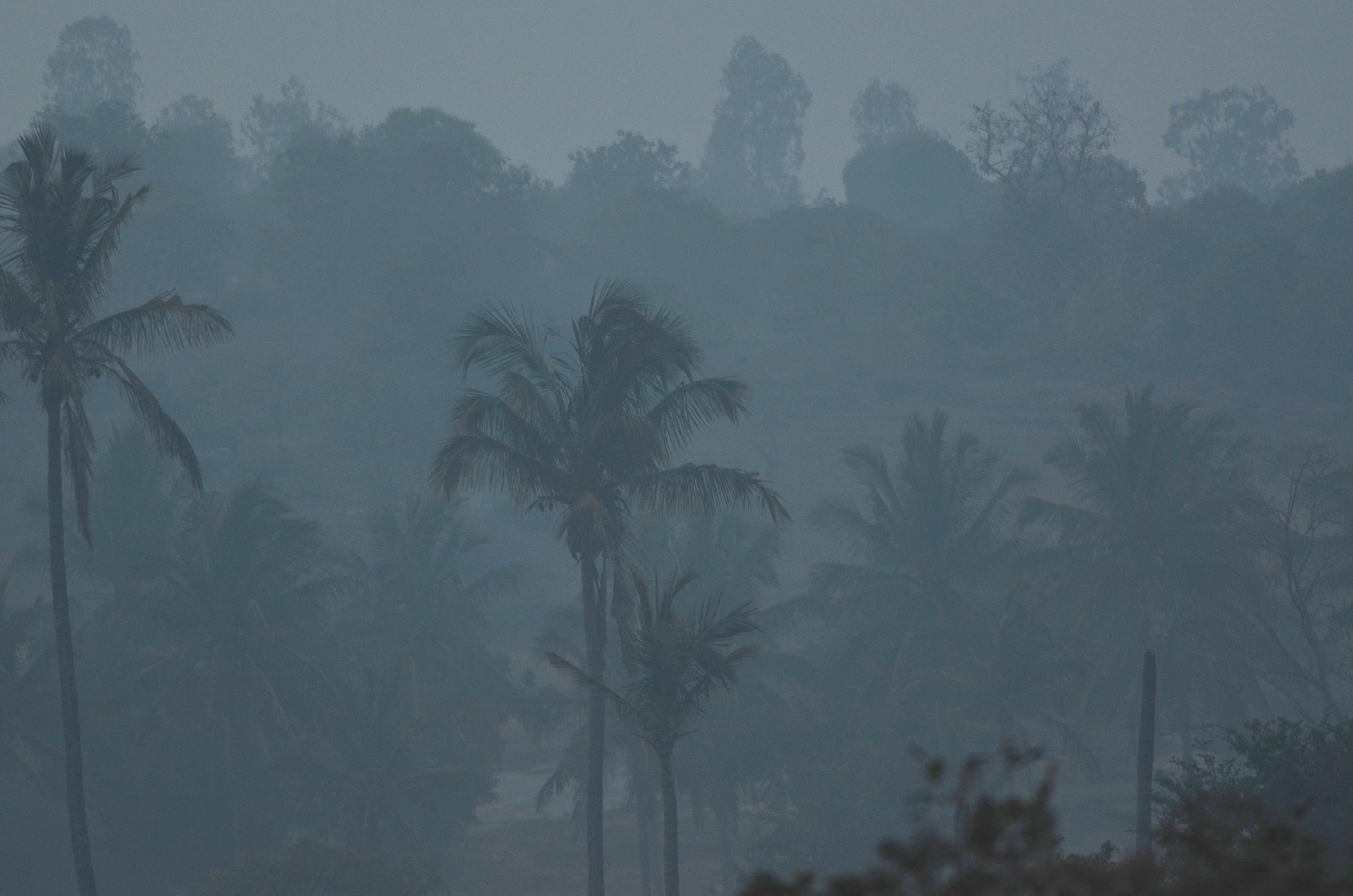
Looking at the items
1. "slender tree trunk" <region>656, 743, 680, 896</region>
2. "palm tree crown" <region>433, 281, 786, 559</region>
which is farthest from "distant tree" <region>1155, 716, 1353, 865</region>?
"palm tree crown" <region>433, 281, 786, 559</region>

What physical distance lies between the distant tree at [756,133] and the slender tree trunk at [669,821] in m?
109

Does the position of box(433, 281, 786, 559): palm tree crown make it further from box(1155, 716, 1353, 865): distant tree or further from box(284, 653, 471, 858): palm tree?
box(284, 653, 471, 858): palm tree

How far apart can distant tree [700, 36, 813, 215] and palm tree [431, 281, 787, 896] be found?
105m

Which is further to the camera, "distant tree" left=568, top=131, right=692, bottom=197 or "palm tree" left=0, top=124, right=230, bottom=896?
"distant tree" left=568, top=131, right=692, bottom=197

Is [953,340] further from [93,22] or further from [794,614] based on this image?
[93,22]

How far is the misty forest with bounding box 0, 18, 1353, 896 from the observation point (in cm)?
1912

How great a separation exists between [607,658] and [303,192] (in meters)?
53.6

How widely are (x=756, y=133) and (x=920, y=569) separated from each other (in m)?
98.9

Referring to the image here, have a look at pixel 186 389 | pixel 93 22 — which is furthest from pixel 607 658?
pixel 93 22

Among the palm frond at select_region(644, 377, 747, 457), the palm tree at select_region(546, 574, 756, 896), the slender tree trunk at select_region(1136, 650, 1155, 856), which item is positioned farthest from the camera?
the palm frond at select_region(644, 377, 747, 457)

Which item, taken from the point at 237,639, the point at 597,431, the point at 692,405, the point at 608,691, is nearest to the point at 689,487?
the point at 692,405

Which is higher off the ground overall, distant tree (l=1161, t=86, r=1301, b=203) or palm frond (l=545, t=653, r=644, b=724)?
distant tree (l=1161, t=86, r=1301, b=203)

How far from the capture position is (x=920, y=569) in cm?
3566

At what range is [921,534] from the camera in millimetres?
35781
